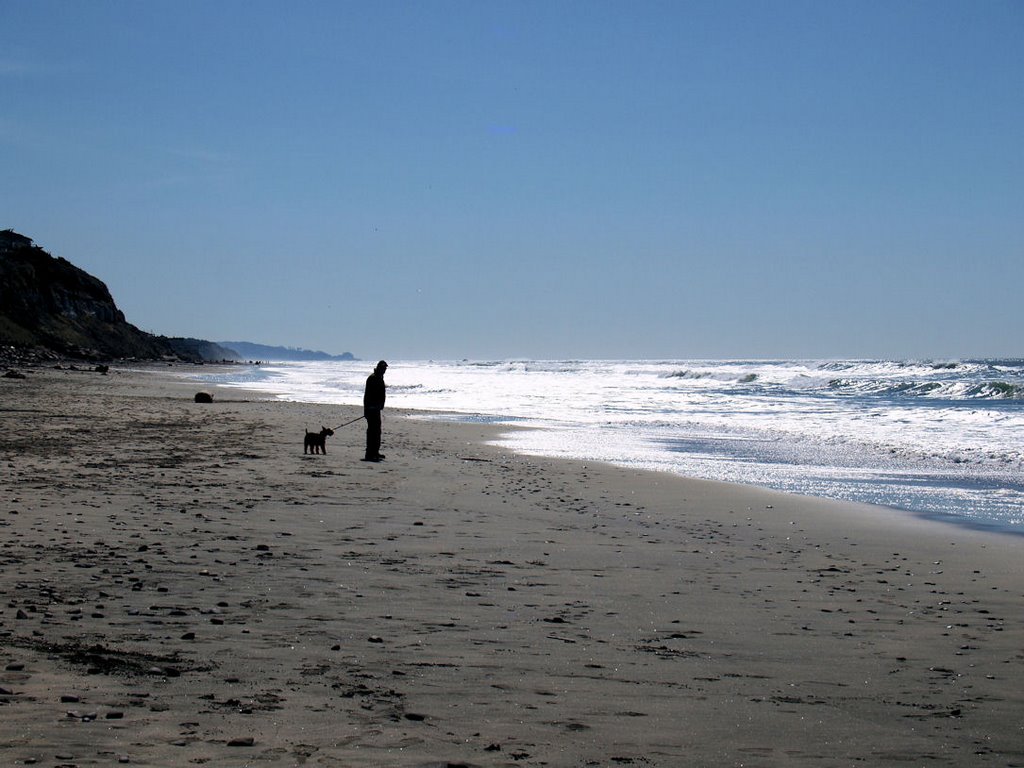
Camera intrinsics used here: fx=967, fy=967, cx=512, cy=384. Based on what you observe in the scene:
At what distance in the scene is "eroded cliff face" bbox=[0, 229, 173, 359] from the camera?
250ft

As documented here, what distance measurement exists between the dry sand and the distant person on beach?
4.27 metres

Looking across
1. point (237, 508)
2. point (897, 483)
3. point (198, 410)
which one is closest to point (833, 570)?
point (237, 508)

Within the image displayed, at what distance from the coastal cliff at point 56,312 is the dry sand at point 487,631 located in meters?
56.5

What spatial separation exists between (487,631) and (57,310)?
93544 mm

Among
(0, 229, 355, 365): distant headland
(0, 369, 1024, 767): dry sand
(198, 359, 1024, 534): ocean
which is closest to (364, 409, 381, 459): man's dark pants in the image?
(198, 359, 1024, 534): ocean

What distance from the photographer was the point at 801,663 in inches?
203

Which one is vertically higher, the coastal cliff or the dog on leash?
the coastal cliff

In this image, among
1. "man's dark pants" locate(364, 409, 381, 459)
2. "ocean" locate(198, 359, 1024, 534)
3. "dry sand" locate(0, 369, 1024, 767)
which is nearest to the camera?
"dry sand" locate(0, 369, 1024, 767)

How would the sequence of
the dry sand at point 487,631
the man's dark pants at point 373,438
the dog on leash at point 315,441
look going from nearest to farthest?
the dry sand at point 487,631, the man's dark pants at point 373,438, the dog on leash at point 315,441

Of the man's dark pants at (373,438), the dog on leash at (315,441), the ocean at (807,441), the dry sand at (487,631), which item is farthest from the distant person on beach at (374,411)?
the dry sand at (487,631)

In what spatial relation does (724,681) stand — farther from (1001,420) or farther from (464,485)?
(1001,420)

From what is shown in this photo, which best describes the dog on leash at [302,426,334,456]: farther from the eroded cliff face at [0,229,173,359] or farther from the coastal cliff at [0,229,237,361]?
the eroded cliff face at [0,229,173,359]

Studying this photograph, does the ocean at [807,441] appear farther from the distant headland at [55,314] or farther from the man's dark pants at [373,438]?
the distant headland at [55,314]

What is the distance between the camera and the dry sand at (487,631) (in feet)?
12.9
